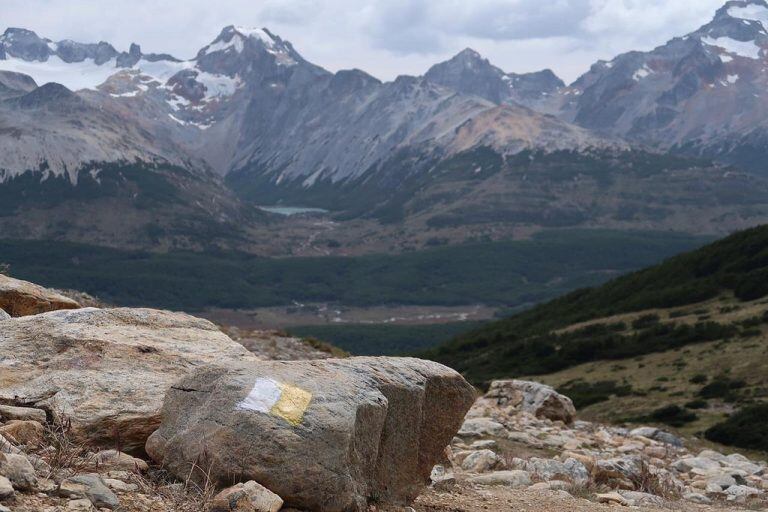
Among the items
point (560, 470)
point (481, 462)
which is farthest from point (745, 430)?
point (481, 462)

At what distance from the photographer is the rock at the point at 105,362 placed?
13398 millimetres

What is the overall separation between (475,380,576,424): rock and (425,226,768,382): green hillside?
31.2 m

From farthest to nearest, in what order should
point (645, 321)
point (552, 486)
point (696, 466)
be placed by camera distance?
point (645, 321) → point (696, 466) → point (552, 486)

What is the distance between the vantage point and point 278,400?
1171 cm

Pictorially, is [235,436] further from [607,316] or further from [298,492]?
[607,316]

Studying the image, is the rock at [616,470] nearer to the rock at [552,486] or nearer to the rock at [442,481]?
the rock at [552,486]

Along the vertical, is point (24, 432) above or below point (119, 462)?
above

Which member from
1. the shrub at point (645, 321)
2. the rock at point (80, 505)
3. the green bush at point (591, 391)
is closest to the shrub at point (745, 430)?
the green bush at point (591, 391)

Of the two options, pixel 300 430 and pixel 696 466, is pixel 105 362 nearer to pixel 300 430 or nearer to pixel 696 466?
pixel 300 430

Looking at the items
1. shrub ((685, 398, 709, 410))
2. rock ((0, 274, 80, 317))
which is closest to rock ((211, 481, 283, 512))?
rock ((0, 274, 80, 317))

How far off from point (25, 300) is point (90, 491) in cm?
995

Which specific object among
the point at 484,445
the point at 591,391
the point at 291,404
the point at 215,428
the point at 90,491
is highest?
the point at 291,404

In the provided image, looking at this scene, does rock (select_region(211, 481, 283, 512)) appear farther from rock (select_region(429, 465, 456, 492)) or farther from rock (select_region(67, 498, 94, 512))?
rock (select_region(429, 465, 456, 492))

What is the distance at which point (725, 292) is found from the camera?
90312 mm
